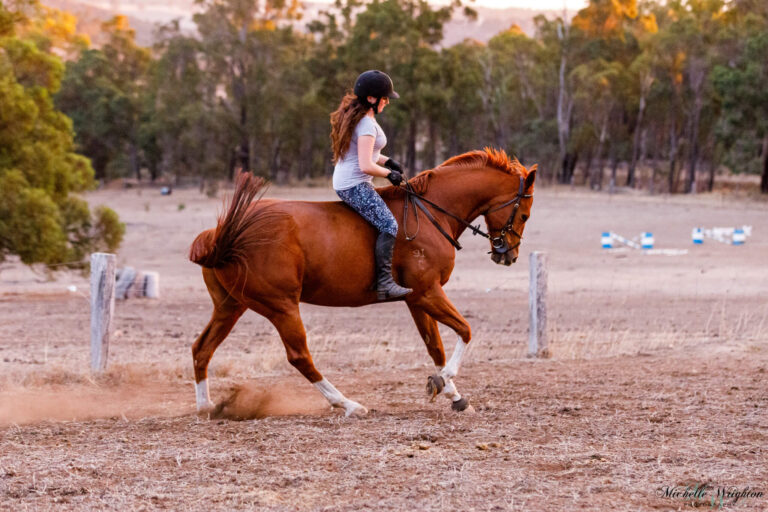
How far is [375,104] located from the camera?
7.43m

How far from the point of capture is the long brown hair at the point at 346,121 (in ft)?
24.2

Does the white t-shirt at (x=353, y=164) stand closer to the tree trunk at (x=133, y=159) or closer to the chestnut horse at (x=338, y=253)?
the chestnut horse at (x=338, y=253)

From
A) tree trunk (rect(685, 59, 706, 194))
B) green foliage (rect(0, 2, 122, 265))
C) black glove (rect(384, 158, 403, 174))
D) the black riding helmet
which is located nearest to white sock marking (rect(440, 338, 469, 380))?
black glove (rect(384, 158, 403, 174))

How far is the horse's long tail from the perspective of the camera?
712 cm

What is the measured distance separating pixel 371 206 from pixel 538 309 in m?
4.43

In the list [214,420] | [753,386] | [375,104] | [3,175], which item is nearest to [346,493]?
[214,420]

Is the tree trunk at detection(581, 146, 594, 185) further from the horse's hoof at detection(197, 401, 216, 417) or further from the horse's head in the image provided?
the horse's hoof at detection(197, 401, 216, 417)

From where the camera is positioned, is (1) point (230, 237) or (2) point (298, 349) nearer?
(1) point (230, 237)

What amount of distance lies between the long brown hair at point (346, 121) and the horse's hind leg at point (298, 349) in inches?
54.3

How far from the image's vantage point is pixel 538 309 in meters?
11.2

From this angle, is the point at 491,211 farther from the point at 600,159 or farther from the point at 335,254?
the point at 600,159

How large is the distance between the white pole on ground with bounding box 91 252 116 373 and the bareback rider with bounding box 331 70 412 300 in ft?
11.1

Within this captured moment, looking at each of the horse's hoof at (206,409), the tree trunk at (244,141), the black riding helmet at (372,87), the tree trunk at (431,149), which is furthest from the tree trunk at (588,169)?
the horse's hoof at (206,409)

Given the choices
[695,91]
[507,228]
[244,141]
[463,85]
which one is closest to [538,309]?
[507,228]
